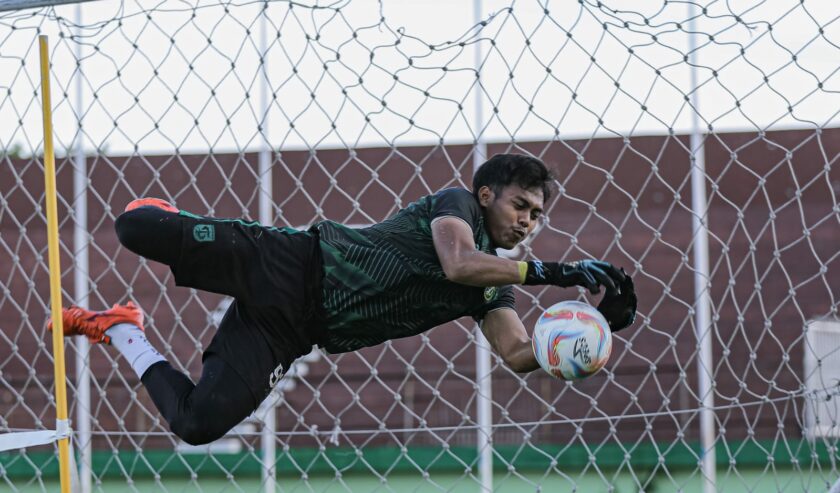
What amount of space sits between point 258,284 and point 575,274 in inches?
42.2

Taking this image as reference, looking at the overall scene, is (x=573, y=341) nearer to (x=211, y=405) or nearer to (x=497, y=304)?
(x=497, y=304)

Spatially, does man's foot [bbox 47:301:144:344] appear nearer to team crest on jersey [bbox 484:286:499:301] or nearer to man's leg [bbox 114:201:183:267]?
man's leg [bbox 114:201:183:267]

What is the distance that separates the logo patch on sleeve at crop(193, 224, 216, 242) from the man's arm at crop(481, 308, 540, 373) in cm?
102

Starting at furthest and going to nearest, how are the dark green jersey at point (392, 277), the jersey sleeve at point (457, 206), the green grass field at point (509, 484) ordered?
the green grass field at point (509, 484) < the dark green jersey at point (392, 277) < the jersey sleeve at point (457, 206)

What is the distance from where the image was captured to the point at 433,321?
11.3 ft

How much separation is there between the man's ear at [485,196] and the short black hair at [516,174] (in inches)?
0.4

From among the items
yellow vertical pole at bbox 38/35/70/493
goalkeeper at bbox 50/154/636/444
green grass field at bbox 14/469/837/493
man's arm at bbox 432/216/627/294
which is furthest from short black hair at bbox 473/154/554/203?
green grass field at bbox 14/469/837/493

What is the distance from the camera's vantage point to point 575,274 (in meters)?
2.98

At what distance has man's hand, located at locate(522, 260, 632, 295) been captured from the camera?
297cm

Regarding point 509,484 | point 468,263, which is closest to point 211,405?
point 468,263

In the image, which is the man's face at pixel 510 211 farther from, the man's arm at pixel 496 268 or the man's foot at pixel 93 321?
the man's foot at pixel 93 321

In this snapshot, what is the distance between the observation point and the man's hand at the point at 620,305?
10.2ft

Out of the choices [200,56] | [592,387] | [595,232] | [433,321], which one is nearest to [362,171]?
[595,232]

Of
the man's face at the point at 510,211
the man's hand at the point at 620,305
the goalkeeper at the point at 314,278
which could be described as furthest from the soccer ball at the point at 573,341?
the man's face at the point at 510,211
